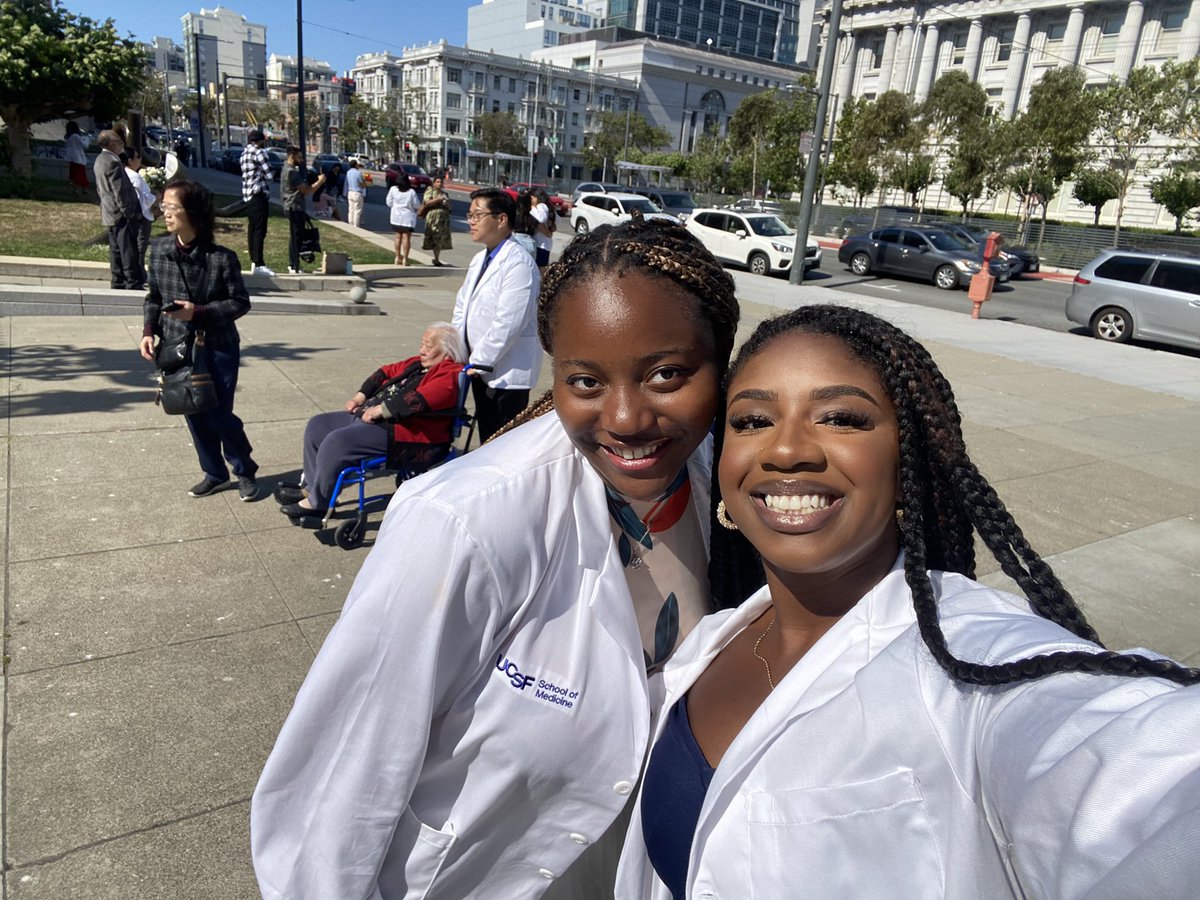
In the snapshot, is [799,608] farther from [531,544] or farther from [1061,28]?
[1061,28]

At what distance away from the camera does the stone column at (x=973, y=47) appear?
2409 inches

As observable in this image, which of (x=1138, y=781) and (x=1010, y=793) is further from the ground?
(x=1138, y=781)

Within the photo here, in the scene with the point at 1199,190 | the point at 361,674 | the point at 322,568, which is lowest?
the point at 322,568

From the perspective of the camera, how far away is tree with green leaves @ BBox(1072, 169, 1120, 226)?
33.8 metres

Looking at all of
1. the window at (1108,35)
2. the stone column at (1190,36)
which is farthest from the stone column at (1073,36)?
the stone column at (1190,36)

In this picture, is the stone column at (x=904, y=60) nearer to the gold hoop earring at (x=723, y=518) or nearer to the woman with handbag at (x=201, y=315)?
the woman with handbag at (x=201, y=315)

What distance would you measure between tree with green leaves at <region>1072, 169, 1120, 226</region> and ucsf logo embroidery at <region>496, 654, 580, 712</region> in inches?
1556

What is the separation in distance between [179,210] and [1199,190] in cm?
3944

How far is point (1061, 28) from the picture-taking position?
5850cm

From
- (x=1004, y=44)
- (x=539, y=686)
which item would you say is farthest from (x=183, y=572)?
(x=1004, y=44)

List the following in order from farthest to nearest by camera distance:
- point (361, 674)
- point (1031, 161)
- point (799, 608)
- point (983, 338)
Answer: point (1031, 161), point (983, 338), point (799, 608), point (361, 674)

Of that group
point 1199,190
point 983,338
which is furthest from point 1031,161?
point 983,338

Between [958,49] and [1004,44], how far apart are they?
335 cm

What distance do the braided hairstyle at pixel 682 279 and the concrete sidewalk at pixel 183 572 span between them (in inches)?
71.9
